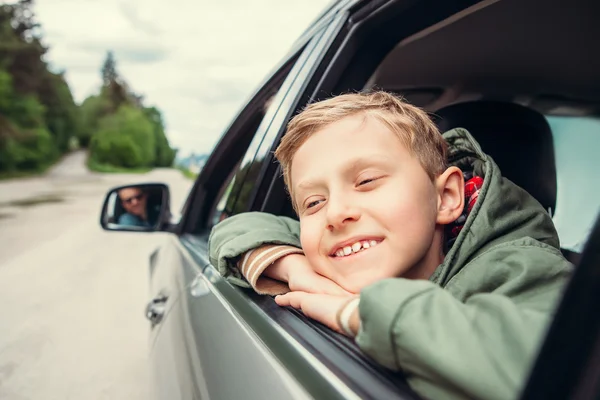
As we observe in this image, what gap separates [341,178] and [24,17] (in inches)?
2137

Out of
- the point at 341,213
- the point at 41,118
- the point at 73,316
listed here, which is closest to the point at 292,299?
the point at 341,213

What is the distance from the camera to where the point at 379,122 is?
4.53 feet

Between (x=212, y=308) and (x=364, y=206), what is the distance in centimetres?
58

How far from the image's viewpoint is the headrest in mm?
1856

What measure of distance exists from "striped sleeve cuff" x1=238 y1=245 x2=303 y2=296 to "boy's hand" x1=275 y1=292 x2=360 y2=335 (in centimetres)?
15

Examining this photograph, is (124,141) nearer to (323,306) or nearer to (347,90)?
(347,90)

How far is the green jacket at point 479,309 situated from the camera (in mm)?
654

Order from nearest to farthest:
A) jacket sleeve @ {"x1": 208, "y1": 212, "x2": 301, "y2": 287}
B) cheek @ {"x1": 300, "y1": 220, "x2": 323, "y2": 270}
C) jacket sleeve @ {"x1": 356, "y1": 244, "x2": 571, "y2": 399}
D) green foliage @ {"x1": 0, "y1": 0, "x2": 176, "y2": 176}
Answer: jacket sleeve @ {"x1": 356, "y1": 244, "x2": 571, "y2": 399} → cheek @ {"x1": 300, "y1": 220, "x2": 323, "y2": 270} → jacket sleeve @ {"x1": 208, "y1": 212, "x2": 301, "y2": 287} → green foliage @ {"x1": 0, "y1": 0, "x2": 176, "y2": 176}

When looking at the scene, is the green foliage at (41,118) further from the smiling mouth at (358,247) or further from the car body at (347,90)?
the smiling mouth at (358,247)

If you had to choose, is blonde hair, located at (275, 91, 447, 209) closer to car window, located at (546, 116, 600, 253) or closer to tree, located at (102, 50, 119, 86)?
car window, located at (546, 116, 600, 253)

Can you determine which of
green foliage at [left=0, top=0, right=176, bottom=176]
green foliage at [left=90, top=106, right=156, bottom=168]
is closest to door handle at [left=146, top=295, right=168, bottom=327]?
green foliage at [left=0, top=0, right=176, bottom=176]

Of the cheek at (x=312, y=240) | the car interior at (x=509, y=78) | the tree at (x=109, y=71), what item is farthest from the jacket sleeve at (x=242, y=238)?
the tree at (x=109, y=71)

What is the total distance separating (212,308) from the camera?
152 cm

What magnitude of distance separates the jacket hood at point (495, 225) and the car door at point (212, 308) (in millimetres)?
477
